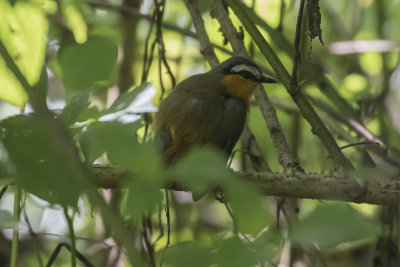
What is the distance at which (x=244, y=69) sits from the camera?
2711 mm

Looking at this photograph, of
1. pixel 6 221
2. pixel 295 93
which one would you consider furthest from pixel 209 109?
pixel 6 221

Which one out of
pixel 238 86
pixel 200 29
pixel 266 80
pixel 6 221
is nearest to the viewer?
pixel 6 221

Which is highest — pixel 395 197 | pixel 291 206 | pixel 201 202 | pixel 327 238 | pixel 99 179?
pixel 327 238

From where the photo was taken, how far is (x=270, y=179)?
5.55 ft

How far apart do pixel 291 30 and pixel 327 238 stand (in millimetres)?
3534

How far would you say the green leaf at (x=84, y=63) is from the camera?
93 cm

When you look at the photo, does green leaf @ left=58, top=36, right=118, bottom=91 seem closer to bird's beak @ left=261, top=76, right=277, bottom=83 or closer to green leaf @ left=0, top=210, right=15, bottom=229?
green leaf @ left=0, top=210, right=15, bottom=229

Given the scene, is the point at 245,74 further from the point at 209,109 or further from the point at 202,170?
the point at 202,170

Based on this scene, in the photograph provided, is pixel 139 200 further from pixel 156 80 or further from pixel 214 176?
pixel 156 80

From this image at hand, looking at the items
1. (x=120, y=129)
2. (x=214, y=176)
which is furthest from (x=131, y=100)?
(x=214, y=176)

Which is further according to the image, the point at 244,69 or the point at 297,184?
the point at 244,69

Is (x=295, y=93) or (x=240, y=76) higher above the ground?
(x=295, y=93)

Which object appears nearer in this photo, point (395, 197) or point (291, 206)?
point (395, 197)

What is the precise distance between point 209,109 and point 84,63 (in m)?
1.70
